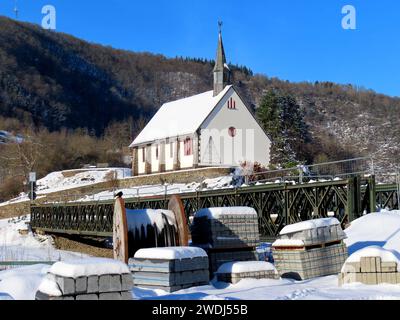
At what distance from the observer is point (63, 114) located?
141m

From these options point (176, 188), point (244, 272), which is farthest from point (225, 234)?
point (176, 188)

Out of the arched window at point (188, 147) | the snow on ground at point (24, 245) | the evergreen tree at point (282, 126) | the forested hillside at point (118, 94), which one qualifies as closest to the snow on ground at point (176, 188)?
the snow on ground at point (24, 245)

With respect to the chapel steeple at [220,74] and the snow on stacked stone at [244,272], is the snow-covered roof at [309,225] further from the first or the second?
the chapel steeple at [220,74]

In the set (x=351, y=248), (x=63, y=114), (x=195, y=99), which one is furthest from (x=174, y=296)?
(x=63, y=114)

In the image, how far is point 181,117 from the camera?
51.9 meters

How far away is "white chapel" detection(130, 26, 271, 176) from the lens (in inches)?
1864

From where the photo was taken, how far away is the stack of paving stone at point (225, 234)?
39.0 feet

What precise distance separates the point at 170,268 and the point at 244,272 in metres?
1.56

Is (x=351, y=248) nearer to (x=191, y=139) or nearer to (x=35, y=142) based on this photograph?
(x=191, y=139)

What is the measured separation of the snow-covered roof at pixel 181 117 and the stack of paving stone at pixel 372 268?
1487 inches

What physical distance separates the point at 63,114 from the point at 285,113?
86578 millimetres

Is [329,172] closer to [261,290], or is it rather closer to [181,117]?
[181,117]

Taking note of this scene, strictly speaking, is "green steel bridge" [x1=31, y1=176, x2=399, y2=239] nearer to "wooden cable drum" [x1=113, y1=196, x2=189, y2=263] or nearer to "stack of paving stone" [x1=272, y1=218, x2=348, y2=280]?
"stack of paving stone" [x1=272, y1=218, x2=348, y2=280]

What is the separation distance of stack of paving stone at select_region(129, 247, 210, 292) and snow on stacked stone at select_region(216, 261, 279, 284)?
44cm
